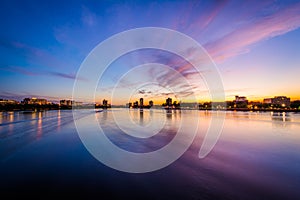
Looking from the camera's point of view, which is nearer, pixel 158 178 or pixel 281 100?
pixel 158 178

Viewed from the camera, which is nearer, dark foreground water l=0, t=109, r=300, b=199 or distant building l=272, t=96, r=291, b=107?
dark foreground water l=0, t=109, r=300, b=199

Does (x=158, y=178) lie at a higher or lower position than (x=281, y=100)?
lower

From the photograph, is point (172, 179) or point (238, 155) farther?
point (238, 155)

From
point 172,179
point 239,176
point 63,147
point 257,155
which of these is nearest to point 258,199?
point 239,176

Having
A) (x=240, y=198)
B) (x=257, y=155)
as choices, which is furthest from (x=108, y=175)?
(x=257, y=155)

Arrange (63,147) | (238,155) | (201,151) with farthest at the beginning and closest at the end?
1. (63,147)
2. (201,151)
3. (238,155)

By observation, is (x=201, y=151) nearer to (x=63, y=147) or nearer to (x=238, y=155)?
(x=238, y=155)

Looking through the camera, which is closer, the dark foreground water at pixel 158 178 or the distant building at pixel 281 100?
the dark foreground water at pixel 158 178

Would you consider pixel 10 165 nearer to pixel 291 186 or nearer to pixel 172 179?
pixel 172 179

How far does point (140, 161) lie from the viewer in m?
7.01

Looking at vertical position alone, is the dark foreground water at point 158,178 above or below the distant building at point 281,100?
below

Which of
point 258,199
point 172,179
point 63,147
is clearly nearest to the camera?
point 258,199

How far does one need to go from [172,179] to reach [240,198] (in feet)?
6.44

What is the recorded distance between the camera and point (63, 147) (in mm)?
9453
